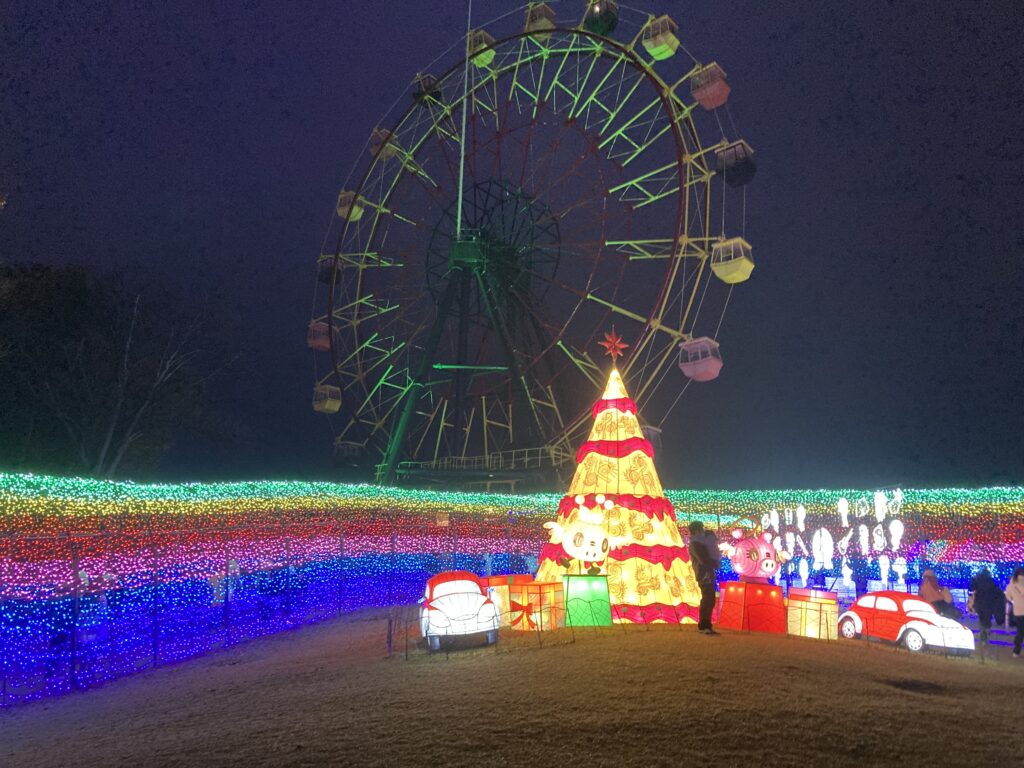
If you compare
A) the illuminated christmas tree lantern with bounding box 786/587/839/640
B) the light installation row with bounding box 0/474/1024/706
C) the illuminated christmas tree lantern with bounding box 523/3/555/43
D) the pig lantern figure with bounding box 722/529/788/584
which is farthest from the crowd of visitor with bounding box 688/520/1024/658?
the illuminated christmas tree lantern with bounding box 523/3/555/43

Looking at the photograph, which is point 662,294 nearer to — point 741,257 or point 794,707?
point 741,257

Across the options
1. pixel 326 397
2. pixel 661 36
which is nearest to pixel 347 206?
pixel 326 397

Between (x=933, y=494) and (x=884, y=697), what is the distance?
19942mm

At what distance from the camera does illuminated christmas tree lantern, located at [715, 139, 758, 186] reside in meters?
19.1

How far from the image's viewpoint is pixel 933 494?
A: 23406mm

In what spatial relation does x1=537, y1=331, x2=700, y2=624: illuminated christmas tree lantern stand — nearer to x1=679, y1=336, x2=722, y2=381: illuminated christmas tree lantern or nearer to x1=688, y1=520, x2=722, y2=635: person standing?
x1=688, y1=520, x2=722, y2=635: person standing

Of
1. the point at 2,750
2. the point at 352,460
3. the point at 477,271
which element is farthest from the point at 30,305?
the point at 2,750

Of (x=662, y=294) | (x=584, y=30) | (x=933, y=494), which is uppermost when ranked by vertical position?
(x=584, y=30)

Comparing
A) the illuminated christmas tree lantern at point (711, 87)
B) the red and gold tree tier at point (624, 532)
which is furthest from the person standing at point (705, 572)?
the illuminated christmas tree lantern at point (711, 87)

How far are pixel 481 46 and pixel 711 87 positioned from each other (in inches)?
271

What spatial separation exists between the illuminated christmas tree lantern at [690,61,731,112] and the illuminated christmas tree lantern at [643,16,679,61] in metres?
1.19

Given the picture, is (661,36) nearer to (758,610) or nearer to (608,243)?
(608,243)

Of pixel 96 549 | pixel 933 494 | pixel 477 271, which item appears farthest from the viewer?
pixel 933 494

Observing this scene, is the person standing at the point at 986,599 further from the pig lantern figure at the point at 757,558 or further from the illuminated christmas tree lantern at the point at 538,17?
the illuminated christmas tree lantern at the point at 538,17
